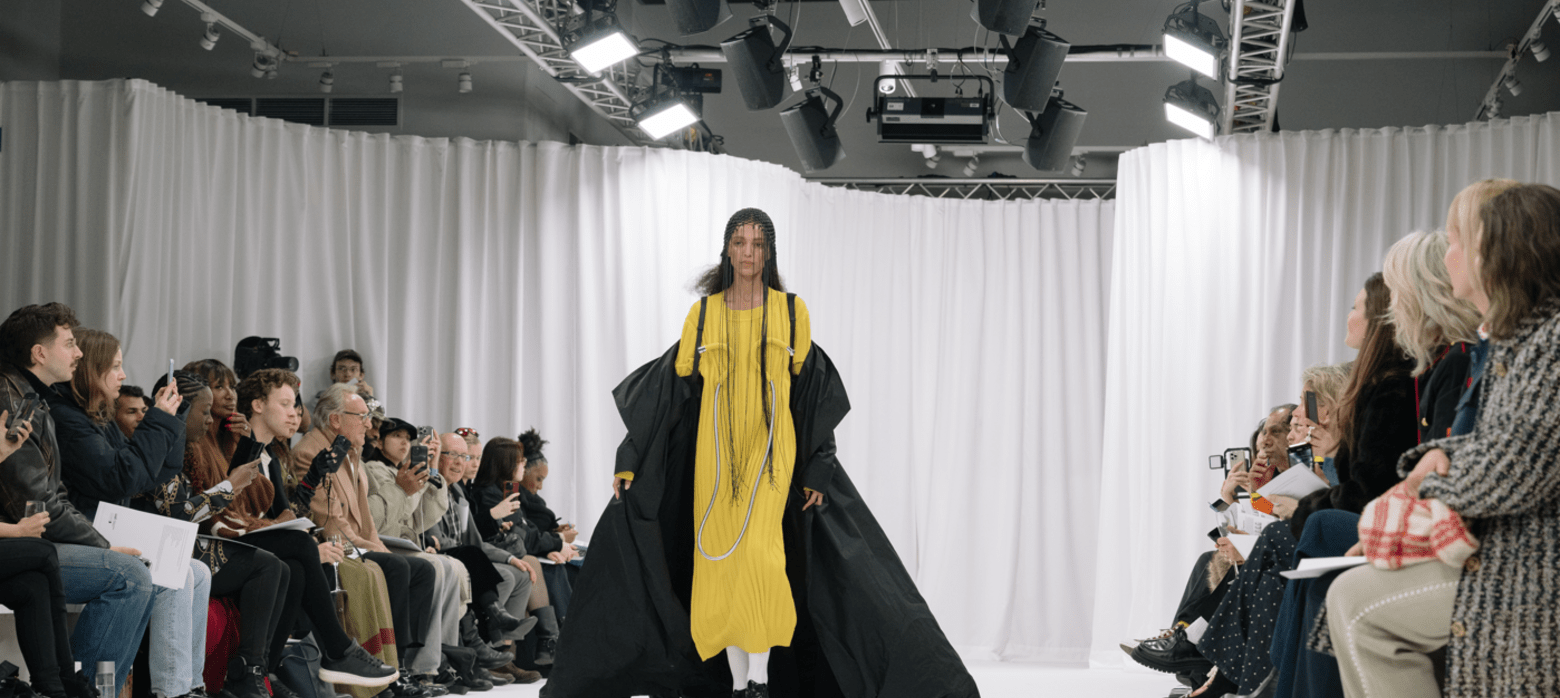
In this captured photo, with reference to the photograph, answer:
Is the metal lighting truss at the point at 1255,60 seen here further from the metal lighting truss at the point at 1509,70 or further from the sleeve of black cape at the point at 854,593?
the sleeve of black cape at the point at 854,593

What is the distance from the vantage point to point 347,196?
7980 mm

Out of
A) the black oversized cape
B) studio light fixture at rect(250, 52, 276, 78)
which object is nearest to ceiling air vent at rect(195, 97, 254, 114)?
studio light fixture at rect(250, 52, 276, 78)

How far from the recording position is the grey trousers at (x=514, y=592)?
6117 millimetres

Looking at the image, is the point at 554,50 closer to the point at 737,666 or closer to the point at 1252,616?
the point at 737,666

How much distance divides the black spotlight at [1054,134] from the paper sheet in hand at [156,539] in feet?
16.4

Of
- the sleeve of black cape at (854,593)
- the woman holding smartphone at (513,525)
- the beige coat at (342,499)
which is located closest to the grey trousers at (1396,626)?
the sleeve of black cape at (854,593)

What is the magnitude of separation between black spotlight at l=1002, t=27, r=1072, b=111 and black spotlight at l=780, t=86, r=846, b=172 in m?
1.04

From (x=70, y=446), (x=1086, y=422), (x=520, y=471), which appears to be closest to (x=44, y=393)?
(x=70, y=446)

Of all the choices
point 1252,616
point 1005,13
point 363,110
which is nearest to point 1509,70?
point 1005,13

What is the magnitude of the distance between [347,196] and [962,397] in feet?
13.2

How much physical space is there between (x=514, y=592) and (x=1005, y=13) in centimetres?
340

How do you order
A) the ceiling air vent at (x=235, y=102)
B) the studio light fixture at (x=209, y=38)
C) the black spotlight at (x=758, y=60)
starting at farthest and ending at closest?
the ceiling air vent at (x=235, y=102)
the studio light fixture at (x=209, y=38)
the black spotlight at (x=758, y=60)

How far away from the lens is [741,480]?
4.23m

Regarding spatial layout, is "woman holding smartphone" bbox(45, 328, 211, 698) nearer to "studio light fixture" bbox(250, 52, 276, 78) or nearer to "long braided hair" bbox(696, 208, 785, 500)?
"long braided hair" bbox(696, 208, 785, 500)
